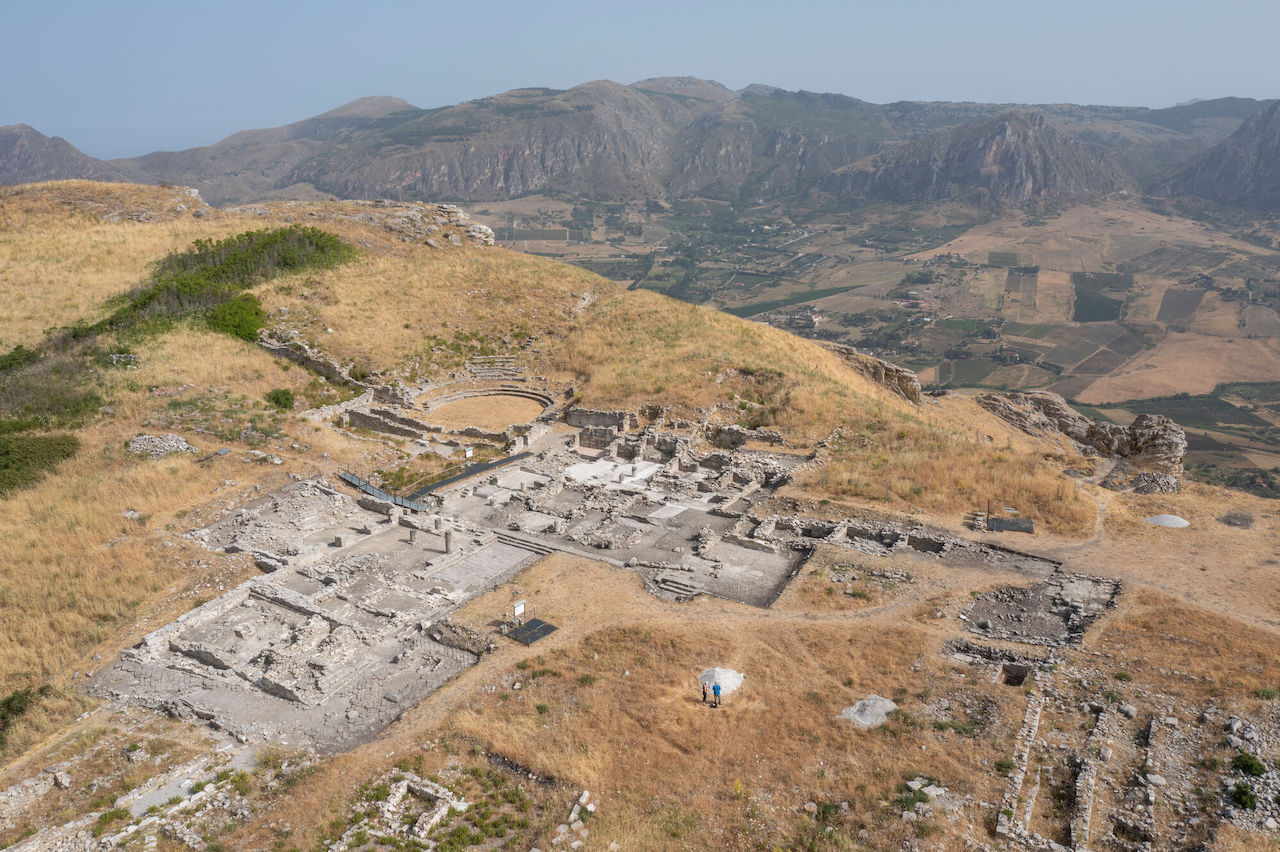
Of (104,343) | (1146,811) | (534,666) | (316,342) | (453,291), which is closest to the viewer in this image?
(1146,811)

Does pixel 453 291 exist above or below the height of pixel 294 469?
above

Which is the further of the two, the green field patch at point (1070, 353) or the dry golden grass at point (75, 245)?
the green field patch at point (1070, 353)

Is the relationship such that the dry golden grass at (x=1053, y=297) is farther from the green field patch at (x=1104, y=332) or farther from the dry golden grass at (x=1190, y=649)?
the dry golden grass at (x=1190, y=649)

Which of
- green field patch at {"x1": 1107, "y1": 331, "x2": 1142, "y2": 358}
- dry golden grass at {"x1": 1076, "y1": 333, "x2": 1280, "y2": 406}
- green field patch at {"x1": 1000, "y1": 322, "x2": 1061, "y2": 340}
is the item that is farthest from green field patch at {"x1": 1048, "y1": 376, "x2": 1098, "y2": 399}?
green field patch at {"x1": 1000, "y1": 322, "x2": 1061, "y2": 340}

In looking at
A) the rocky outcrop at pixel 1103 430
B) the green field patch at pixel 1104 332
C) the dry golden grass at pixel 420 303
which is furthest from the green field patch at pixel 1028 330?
the dry golden grass at pixel 420 303

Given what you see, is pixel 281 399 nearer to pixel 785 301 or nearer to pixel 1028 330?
pixel 1028 330

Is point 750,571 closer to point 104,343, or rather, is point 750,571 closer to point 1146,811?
point 1146,811

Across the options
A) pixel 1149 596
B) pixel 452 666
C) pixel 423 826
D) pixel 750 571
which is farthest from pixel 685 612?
pixel 1149 596
